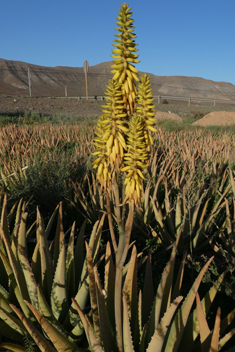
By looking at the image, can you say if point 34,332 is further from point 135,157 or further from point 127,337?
point 135,157

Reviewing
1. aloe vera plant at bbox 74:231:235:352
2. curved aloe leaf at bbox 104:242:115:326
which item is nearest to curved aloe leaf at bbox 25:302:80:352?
aloe vera plant at bbox 74:231:235:352

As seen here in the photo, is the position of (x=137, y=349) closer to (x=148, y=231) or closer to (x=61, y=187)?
(x=148, y=231)

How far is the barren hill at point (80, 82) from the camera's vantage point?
94.4 m

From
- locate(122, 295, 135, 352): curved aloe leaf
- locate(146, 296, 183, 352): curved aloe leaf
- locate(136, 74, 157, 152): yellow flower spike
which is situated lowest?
locate(122, 295, 135, 352): curved aloe leaf

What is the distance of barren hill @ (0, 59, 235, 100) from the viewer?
94.4 m

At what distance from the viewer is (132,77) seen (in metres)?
0.95

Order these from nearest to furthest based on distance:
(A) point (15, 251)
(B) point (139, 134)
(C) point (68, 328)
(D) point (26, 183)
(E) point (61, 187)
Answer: (B) point (139, 134)
(C) point (68, 328)
(A) point (15, 251)
(D) point (26, 183)
(E) point (61, 187)

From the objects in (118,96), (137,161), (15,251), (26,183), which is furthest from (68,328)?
(26,183)

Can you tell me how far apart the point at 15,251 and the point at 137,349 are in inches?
37.2

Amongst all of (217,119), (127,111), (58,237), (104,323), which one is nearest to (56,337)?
(104,323)

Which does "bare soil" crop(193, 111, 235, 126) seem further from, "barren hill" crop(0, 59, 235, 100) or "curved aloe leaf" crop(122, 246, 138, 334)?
"barren hill" crop(0, 59, 235, 100)

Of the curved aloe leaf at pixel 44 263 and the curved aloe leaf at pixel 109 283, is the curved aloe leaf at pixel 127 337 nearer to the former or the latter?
the curved aloe leaf at pixel 109 283

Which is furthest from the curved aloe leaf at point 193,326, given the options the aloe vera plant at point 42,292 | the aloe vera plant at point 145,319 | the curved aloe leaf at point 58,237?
the curved aloe leaf at point 58,237

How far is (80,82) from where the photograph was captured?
4259 inches
